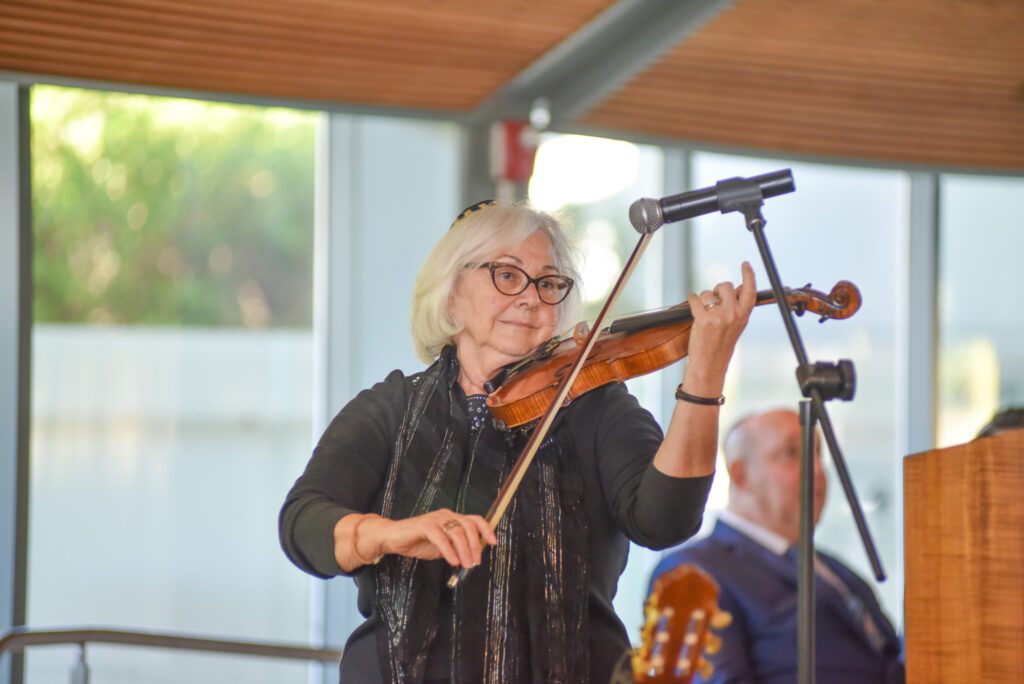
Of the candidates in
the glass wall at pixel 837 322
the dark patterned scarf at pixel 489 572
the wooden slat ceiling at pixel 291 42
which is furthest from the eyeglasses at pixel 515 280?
the glass wall at pixel 837 322

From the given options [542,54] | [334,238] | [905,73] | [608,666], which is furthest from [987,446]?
[334,238]

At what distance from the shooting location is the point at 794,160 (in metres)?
5.23

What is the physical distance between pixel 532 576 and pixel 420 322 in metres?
0.56

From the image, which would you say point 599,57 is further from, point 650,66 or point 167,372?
point 167,372

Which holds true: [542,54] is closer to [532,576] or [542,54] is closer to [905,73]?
[905,73]

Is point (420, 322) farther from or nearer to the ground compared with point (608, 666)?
farther from the ground

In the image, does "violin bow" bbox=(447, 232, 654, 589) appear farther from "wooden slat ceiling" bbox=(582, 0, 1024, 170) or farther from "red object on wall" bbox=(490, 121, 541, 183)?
"red object on wall" bbox=(490, 121, 541, 183)

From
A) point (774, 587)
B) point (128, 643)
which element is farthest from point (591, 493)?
point (128, 643)

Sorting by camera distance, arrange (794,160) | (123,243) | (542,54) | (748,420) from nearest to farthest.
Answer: (748,420)
(542,54)
(123,243)
(794,160)

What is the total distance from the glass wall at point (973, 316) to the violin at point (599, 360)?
13.5ft

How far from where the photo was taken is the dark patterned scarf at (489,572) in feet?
6.55

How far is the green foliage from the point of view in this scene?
427 cm

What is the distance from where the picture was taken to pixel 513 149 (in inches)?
179

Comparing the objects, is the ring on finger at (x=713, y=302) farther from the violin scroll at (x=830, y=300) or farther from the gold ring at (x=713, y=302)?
the violin scroll at (x=830, y=300)
